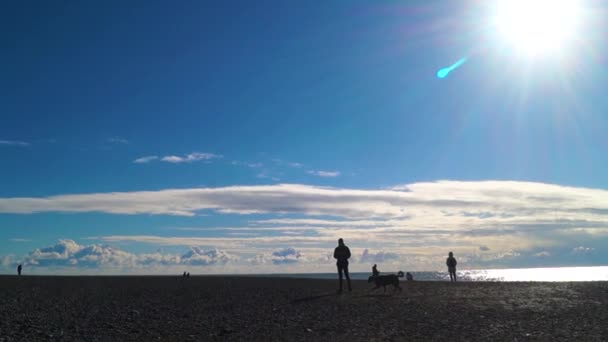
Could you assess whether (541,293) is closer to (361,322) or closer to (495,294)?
(495,294)

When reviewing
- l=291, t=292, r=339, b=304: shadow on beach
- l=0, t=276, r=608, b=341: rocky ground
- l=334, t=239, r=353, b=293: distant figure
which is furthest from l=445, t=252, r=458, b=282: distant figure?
l=291, t=292, r=339, b=304: shadow on beach

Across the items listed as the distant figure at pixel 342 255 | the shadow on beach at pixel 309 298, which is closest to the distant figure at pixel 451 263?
the distant figure at pixel 342 255

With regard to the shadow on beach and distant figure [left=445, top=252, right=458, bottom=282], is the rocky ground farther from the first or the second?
distant figure [left=445, top=252, right=458, bottom=282]

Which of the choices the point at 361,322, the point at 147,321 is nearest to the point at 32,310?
the point at 147,321

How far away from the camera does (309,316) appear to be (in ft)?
54.2

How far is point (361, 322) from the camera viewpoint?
15391 mm

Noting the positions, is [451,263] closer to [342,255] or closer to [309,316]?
[342,255]

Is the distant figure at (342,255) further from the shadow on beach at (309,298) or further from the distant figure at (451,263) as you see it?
the distant figure at (451,263)

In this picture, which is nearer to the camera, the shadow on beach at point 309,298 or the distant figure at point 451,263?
the shadow on beach at point 309,298

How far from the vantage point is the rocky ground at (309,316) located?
13.5 metres

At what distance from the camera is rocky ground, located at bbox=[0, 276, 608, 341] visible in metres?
13.5

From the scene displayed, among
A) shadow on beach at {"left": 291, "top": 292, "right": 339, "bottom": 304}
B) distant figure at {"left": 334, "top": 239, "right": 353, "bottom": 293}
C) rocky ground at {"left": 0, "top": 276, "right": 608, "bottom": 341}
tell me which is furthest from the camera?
distant figure at {"left": 334, "top": 239, "right": 353, "bottom": 293}

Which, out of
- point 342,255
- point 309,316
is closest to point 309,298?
point 342,255

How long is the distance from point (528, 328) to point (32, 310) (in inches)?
654
